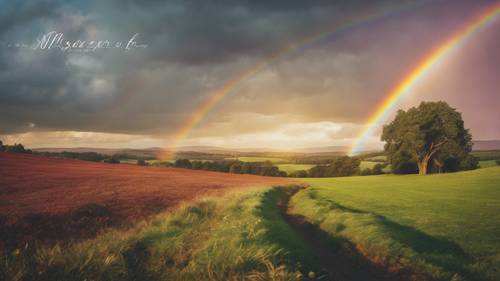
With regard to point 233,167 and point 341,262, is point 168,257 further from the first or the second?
point 233,167

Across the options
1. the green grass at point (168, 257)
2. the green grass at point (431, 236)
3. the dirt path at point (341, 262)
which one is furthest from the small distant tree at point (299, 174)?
the green grass at point (168, 257)

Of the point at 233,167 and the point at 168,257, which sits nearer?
the point at 168,257

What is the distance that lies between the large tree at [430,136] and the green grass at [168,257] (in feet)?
190

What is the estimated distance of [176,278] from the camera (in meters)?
6.22

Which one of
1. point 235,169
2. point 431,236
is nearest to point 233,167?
point 235,169

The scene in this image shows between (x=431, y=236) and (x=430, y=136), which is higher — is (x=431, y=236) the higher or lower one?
the lower one

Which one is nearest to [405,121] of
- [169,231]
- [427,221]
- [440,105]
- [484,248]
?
[440,105]

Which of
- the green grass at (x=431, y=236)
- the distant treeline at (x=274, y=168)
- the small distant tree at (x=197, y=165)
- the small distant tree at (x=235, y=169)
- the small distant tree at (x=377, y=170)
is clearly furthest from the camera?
the small distant tree at (x=235, y=169)

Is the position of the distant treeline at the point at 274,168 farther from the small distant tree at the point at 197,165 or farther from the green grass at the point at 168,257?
the green grass at the point at 168,257

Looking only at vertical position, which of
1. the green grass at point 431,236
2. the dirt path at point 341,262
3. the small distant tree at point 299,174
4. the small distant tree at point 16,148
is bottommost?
the small distant tree at point 299,174

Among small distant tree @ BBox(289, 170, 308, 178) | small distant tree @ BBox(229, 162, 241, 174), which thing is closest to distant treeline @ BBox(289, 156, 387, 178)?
small distant tree @ BBox(289, 170, 308, 178)

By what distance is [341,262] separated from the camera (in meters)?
10.4

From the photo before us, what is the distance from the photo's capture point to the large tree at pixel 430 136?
185ft

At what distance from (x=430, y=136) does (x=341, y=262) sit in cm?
6024
